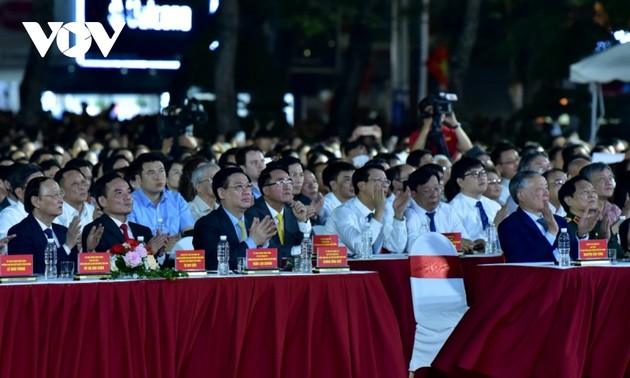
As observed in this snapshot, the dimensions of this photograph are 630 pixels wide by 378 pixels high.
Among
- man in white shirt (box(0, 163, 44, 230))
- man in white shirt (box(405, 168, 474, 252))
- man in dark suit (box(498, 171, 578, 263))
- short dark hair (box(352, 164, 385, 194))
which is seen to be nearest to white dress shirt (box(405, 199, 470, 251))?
man in white shirt (box(405, 168, 474, 252))

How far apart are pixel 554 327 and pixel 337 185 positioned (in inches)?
162

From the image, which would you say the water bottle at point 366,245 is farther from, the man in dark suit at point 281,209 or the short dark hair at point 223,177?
the short dark hair at point 223,177

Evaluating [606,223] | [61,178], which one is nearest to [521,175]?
[606,223]

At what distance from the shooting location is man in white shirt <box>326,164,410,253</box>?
13.4 metres

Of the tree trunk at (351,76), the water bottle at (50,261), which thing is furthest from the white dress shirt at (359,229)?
the tree trunk at (351,76)

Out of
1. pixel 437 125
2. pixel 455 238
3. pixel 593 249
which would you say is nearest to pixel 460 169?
pixel 455 238

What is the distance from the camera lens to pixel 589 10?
34312 millimetres

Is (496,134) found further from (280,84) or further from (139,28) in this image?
(139,28)

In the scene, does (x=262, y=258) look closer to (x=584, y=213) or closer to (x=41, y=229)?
(x=41, y=229)

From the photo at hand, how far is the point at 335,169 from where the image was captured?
15203 millimetres

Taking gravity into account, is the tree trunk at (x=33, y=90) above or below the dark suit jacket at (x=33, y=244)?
above

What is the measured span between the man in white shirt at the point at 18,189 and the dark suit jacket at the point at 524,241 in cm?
369

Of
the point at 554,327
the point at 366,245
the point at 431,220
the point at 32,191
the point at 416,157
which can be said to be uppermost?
the point at 416,157

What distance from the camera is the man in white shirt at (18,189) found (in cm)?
1297
